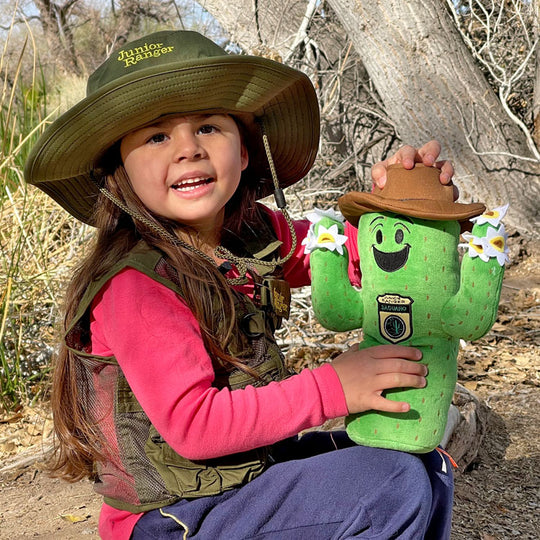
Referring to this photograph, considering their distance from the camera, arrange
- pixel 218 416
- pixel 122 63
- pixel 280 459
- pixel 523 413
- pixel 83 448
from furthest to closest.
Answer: pixel 523 413 → pixel 280 459 → pixel 83 448 → pixel 122 63 → pixel 218 416

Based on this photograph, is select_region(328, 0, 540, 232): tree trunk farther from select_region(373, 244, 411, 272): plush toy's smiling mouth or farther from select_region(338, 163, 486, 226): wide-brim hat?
select_region(373, 244, 411, 272): plush toy's smiling mouth

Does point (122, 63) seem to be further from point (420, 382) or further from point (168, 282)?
point (420, 382)

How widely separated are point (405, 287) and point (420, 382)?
0.21 metres

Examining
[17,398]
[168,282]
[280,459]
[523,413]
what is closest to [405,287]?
A: [168,282]

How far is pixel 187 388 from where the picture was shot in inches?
59.3

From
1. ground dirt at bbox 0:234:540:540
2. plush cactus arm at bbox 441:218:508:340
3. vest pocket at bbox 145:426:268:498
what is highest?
plush cactus arm at bbox 441:218:508:340

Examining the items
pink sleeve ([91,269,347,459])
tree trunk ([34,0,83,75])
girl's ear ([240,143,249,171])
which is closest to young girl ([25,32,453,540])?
pink sleeve ([91,269,347,459])

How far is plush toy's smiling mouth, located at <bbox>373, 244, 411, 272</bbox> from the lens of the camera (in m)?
1.59

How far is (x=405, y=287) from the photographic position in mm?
1580

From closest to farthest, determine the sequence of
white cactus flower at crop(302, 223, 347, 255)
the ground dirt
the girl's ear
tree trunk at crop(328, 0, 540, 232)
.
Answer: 1. white cactus flower at crop(302, 223, 347, 255)
2. the girl's ear
3. the ground dirt
4. tree trunk at crop(328, 0, 540, 232)

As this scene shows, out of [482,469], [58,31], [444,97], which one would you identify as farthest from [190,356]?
[58,31]

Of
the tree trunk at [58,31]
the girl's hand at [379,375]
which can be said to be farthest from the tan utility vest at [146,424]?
the tree trunk at [58,31]

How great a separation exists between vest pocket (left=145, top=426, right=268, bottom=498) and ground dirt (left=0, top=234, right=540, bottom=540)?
0.83 metres

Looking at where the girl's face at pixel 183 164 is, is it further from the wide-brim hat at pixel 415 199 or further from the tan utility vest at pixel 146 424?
the wide-brim hat at pixel 415 199
